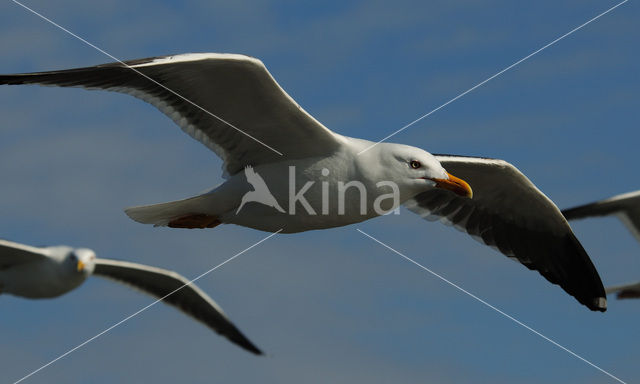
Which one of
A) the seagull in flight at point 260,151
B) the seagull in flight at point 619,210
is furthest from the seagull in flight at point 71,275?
the seagull in flight at point 619,210

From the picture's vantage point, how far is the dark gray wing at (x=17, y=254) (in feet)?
36.7

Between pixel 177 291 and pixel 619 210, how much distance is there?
21.5 feet

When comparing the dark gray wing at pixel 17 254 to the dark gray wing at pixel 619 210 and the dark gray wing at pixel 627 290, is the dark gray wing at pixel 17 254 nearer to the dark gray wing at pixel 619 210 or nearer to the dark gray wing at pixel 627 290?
the dark gray wing at pixel 619 210

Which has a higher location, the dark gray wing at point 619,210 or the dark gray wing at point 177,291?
the dark gray wing at point 619,210

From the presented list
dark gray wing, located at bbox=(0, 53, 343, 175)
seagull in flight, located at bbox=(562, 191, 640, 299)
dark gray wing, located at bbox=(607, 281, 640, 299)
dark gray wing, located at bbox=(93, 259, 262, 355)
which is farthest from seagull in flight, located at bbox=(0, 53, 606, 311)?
dark gray wing, located at bbox=(607, 281, 640, 299)

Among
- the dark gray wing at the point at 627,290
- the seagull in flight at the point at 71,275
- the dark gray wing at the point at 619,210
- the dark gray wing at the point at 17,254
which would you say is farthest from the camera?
the dark gray wing at the point at 627,290

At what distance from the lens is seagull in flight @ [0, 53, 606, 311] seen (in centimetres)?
851

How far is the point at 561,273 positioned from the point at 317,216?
4.01 metres

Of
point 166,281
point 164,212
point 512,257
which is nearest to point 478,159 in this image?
point 512,257

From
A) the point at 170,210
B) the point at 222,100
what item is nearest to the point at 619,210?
the point at 170,210

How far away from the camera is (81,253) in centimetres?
1182

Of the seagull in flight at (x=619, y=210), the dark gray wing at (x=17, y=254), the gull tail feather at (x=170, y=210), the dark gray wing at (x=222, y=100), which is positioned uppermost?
the dark gray wing at (x=222, y=100)

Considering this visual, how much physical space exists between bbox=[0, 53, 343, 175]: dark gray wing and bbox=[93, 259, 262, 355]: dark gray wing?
125 inches

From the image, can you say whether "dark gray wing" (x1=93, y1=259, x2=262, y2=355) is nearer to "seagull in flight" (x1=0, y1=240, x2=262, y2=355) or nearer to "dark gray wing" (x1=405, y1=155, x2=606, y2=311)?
"seagull in flight" (x1=0, y1=240, x2=262, y2=355)
